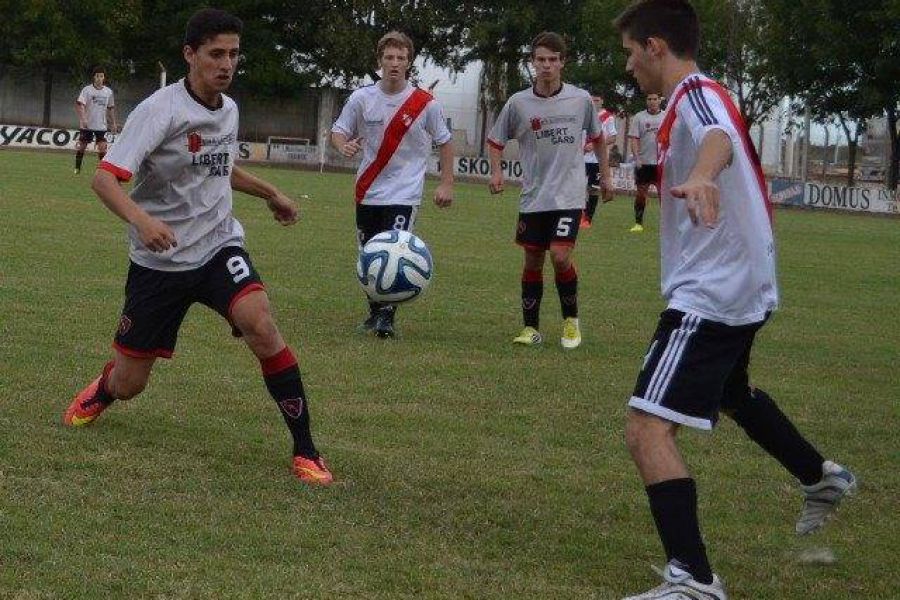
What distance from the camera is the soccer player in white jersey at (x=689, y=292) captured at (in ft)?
15.6

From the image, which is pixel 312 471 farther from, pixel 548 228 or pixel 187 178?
pixel 548 228

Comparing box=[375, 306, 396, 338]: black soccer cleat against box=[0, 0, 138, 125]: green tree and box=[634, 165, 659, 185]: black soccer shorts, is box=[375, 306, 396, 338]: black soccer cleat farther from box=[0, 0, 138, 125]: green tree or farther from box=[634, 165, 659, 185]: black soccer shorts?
box=[0, 0, 138, 125]: green tree

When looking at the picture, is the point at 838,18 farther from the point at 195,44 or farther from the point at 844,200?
the point at 195,44

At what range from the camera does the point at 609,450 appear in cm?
732

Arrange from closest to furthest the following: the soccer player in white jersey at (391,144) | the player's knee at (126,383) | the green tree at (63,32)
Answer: the player's knee at (126,383) → the soccer player in white jersey at (391,144) → the green tree at (63,32)

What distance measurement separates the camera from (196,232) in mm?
6625

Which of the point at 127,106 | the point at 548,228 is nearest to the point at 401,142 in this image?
the point at 548,228

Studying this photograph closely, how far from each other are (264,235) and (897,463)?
1209 cm

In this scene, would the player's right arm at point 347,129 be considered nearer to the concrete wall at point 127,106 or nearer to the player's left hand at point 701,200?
the player's left hand at point 701,200

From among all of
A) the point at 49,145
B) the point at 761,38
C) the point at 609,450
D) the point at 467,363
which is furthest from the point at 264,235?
the point at 761,38

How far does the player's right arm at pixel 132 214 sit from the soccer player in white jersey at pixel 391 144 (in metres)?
4.95

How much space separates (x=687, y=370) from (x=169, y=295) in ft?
8.71

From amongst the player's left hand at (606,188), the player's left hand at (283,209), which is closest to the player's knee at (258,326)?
the player's left hand at (283,209)

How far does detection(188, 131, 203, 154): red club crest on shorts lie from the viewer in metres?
6.52
